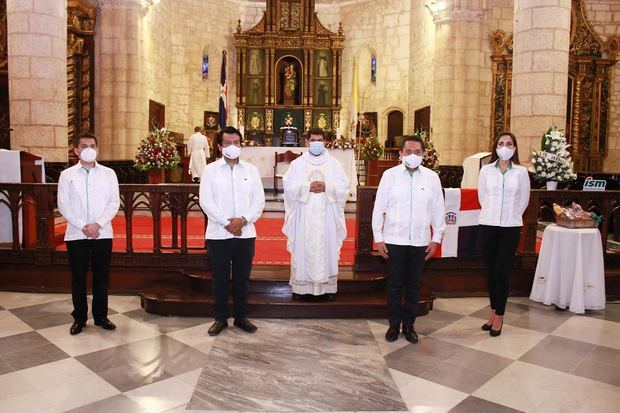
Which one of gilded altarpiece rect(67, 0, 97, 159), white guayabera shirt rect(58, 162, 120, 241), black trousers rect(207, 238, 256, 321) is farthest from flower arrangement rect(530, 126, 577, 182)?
gilded altarpiece rect(67, 0, 97, 159)

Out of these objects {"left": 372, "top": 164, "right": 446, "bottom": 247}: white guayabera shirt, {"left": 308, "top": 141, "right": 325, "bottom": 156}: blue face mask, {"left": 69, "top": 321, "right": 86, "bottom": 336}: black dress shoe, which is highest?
{"left": 308, "top": 141, "right": 325, "bottom": 156}: blue face mask

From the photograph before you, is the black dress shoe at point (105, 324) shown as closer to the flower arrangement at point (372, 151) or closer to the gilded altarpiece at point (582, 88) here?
the flower arrangement at point (372, 151)

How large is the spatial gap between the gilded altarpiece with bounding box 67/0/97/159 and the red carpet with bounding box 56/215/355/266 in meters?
4.52

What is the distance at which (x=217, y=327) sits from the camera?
16.5ft

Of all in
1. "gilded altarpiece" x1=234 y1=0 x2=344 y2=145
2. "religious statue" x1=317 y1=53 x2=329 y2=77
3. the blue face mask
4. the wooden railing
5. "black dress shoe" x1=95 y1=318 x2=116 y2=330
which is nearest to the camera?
"black dress shoe" x1=95 y1=318 x2=116 y2=330

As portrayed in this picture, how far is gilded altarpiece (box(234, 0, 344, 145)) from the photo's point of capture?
1917 centimetres

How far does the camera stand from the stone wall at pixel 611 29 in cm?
1448

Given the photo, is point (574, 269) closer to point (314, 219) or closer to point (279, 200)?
point (314, 219)

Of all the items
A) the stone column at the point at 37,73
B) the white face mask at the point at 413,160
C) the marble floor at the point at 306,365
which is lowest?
the marble floor at the point at 306,365

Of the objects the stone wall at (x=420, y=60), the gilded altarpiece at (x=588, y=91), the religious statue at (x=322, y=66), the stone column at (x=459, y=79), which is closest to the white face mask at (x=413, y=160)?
the stone column at (x=459, y=79)

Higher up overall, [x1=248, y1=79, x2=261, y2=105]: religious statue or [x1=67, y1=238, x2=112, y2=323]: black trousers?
[x1=248, y1=79, x2=261, y2=105]: religious statue

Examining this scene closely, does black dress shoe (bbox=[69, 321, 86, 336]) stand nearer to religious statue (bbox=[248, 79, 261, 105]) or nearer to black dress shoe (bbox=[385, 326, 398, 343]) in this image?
black dress shoe (bbox=[385, 326, 398, 343])

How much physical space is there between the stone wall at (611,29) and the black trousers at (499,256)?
38.9 feet

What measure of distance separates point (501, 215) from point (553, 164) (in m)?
2.29
